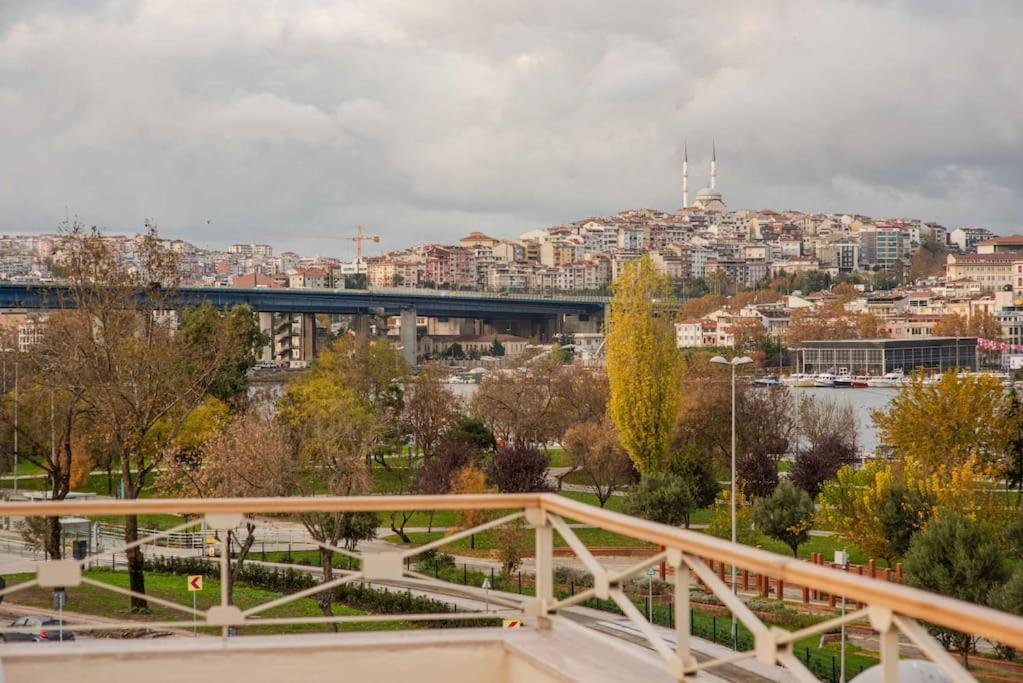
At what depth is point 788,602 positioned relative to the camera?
72.2 feet

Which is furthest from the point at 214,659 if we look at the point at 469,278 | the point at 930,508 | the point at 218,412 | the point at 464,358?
the point at 469,278

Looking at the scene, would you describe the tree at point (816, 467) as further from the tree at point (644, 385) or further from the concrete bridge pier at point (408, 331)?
the concrete bridge pier at point (408, 331)

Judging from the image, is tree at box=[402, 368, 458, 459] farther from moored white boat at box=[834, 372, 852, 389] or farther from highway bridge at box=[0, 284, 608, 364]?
moored white boat at box=[834, 372, 852, 389]

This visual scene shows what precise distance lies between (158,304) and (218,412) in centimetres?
1310

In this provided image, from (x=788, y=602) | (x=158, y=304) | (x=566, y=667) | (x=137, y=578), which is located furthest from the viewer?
(x=788, y=602)

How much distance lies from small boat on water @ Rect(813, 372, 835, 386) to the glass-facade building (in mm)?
3966

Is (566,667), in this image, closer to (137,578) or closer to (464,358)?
(137,578)

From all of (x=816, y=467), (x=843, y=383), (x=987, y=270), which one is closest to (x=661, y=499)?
(x=816, y=467)

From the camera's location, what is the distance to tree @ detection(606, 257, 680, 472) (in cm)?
3130

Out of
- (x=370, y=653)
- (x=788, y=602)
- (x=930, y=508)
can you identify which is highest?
(x=370, y=653)

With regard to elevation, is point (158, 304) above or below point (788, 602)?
above

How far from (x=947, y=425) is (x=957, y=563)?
37.4ft

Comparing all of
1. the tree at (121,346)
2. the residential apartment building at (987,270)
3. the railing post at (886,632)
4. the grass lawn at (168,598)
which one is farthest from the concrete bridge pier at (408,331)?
the railing post at (886,632)

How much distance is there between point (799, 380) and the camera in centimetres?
9019
